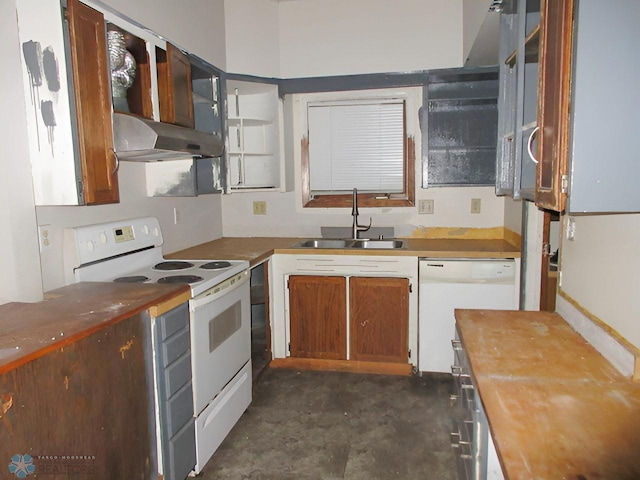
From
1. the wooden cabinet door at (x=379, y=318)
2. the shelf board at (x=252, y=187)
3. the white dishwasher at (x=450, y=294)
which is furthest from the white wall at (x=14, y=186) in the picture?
the white dishwasher at (x=450, y=294)

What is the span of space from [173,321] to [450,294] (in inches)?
71.8

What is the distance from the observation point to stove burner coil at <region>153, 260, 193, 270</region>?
2.49 meters

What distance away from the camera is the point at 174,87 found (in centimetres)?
239

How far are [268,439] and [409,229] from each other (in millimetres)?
1901

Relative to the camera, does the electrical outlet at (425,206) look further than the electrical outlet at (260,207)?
No

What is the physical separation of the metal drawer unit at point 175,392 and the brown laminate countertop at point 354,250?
832 mm

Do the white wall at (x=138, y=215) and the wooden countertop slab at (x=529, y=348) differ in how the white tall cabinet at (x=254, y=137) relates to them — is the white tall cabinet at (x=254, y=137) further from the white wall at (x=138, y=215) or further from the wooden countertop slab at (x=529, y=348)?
the wooden countertop slab at (x=529, y=348)

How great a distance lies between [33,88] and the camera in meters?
1.69

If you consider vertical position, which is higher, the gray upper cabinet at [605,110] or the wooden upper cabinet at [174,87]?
the wooden upper cabinet at [174,87]

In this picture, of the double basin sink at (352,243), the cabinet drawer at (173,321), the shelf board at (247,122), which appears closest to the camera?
the cabinet drawer at (173,321)

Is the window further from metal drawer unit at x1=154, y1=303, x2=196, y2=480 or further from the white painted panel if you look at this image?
the white painted panel

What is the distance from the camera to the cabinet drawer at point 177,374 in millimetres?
1843

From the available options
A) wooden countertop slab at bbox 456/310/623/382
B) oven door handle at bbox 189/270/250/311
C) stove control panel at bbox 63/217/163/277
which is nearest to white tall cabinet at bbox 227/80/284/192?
stove control panel at bbox 63/217/163/277

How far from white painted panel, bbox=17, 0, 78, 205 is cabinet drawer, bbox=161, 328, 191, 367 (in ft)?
2.21
